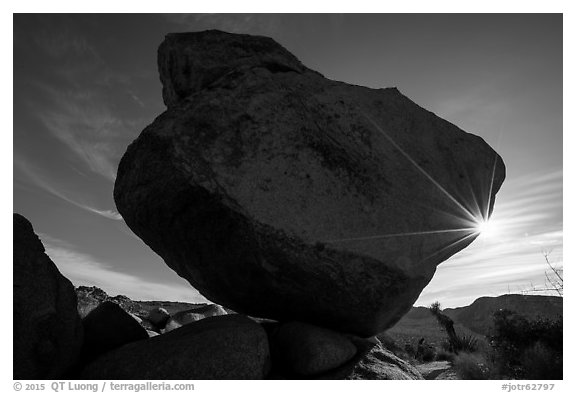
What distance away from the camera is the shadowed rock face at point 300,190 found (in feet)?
18.2

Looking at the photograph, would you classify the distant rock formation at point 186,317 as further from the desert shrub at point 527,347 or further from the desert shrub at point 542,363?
the desert shrub at point 542,363

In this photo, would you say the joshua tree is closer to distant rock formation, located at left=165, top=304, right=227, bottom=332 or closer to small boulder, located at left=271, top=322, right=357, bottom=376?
distant rock formation, located at left=165, top=304, right=227, bottom=332

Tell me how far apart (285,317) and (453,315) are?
221ft

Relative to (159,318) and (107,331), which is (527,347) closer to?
(107,331)

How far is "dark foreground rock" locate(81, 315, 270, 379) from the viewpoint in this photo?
5086mm

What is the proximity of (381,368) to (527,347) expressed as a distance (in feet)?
16.0

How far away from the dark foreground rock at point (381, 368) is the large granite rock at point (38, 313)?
4188 mm

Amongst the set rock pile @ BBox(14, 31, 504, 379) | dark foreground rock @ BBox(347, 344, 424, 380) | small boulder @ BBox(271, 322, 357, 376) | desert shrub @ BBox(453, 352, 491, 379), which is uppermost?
rock pile @ BBox(14, 31, 504, 379)

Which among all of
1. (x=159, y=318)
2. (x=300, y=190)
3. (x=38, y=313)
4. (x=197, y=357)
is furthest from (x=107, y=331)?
(x=159, y=318)

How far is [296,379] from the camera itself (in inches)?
226

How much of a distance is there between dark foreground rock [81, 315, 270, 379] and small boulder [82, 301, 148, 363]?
2.92ft

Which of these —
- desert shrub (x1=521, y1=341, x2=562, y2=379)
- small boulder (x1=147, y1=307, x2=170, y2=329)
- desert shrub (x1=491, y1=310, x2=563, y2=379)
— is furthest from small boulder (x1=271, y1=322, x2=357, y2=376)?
small boulder (x1=147, y1=307, x2=170, y2=329)
